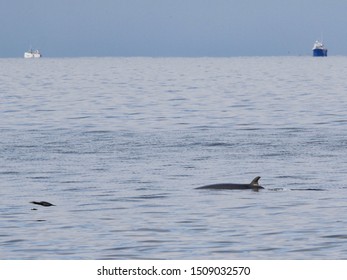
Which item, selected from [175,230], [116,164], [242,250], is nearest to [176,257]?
[242,250]

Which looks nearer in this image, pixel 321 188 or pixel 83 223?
pixel 83 223

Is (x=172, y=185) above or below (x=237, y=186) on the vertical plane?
below

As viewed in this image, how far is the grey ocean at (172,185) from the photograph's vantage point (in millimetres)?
22172

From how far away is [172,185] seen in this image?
101 feet

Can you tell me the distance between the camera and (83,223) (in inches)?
963

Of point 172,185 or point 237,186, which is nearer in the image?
point 237,186

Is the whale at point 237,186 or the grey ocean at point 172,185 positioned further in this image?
the whale at point 237,186

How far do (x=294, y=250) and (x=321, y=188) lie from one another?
8.47 metres

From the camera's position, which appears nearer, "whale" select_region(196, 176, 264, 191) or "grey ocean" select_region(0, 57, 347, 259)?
"grey ocean" select_region(0, 57, 347, 259)

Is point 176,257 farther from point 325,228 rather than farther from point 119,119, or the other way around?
→ point 119,119

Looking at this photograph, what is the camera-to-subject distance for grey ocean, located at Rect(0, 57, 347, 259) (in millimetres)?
22172
